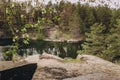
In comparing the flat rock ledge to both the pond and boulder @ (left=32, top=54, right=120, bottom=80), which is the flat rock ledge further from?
the pond

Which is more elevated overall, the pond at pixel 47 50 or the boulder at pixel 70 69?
the boulder at pixel 70 69

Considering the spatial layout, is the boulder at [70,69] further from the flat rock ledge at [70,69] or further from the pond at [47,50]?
the pond at [47,50]

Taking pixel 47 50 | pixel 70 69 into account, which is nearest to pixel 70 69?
pixel 70 69

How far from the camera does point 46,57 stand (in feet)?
48.4

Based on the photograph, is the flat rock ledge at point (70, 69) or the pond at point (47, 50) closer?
the flat rock ledge at point (70, 69)

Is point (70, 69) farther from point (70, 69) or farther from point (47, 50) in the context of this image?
point (47, 50)

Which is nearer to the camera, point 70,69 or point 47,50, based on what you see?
point 70,69

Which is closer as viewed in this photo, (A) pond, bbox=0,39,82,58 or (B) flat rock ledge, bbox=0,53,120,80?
(B) flat rock ledge, bbox=0,53,120,80

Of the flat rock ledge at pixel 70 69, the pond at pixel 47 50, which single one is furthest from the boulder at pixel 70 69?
the pond at pixel 47 50

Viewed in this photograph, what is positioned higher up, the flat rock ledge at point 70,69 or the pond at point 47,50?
the flat rock ledge at point 70,69

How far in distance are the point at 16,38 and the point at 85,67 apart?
360 inches

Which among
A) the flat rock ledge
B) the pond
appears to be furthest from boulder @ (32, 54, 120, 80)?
the pond

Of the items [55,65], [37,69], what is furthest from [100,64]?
[37,69]

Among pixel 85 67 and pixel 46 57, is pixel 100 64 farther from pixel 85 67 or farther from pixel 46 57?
pixel 46 57
